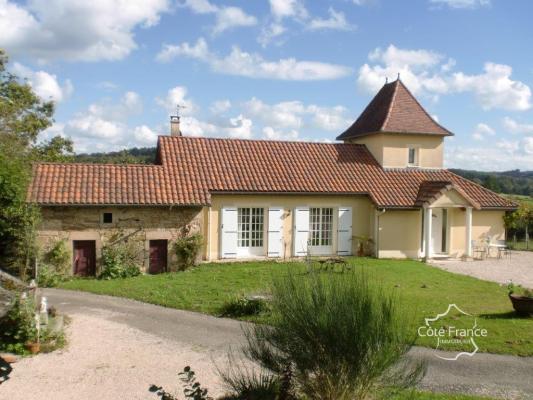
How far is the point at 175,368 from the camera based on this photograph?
28.6ft

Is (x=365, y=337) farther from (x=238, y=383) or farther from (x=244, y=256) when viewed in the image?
(x=244, y=256)

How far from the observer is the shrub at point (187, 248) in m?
18.4

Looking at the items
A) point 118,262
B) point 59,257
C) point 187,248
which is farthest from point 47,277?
point 187,248

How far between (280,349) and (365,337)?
1.16m

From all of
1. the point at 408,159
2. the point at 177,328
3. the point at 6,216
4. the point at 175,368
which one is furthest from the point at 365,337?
the point at 408,159

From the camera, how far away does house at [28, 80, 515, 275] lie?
704 inches

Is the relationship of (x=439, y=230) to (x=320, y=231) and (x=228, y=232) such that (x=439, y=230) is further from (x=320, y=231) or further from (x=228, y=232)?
(x=228, y=232)

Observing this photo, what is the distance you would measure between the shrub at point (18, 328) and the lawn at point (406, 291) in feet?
13.4

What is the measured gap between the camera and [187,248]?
60.3ft

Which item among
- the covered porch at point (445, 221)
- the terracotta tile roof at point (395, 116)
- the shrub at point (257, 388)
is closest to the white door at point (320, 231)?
the covered porch at point (445, 221)

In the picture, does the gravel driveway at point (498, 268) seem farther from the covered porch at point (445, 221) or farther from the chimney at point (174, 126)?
the chimney at point (174, 126)

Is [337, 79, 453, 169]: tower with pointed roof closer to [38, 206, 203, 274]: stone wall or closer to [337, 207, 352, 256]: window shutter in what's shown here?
[337, 207, 352, 256]: window shutter

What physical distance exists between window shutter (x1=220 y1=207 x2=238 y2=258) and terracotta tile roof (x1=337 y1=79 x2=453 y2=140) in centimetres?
848

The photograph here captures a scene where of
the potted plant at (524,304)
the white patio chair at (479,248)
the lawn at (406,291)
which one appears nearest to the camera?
the lawn at (406,291)
